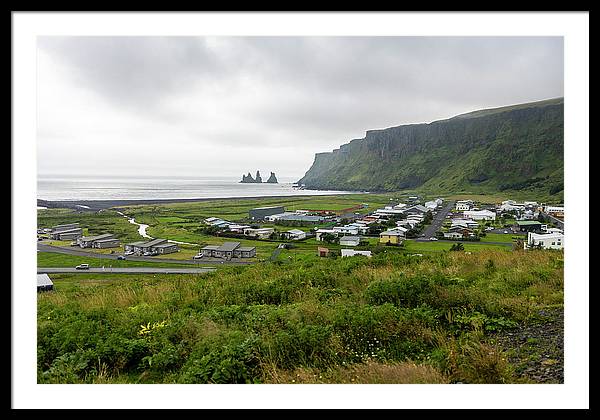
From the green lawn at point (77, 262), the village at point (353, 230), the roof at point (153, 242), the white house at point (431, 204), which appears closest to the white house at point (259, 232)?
the village at point (353, 230)

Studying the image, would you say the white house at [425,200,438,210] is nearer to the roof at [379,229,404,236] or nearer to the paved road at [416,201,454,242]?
the paved road at [416,201,454,242]

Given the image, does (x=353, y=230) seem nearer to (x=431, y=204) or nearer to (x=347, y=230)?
(x=347, y=230)

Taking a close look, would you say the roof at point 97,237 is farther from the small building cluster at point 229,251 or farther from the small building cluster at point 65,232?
the small building cluster at point 229,251

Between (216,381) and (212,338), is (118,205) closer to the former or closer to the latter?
(212,338)

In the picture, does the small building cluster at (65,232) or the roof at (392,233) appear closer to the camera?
the small building cluster at (65,232)

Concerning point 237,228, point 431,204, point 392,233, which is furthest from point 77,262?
point 431,204
